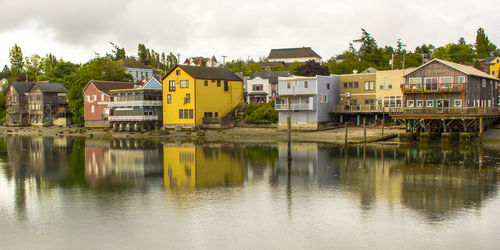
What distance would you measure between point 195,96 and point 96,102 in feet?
79.7

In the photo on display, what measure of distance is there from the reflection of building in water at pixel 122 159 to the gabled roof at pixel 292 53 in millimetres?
74430

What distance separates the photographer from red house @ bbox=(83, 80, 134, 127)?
288 ft

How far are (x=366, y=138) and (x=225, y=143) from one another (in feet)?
58.1

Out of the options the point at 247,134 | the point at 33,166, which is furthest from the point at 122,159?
the point at 247,134

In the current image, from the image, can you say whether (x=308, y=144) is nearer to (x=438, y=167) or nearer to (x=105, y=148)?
(x=438, y=167)

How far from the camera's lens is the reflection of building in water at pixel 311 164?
3481cm

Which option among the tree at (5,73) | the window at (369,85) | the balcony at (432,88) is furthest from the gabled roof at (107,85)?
the tree at (5,73)

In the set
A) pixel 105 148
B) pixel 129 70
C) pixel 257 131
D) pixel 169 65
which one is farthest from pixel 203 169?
pixel 169 65

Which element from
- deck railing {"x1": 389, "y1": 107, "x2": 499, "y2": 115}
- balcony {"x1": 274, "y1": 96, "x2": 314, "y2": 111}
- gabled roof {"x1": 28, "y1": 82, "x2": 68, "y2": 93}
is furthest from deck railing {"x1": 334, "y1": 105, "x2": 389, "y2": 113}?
gabled roof {"x1": 28, "y1": 82, "x2": 68, "y2": 93}

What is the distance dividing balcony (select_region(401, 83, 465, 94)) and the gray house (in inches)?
549

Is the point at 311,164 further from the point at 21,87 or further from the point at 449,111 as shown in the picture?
the point at 21,87

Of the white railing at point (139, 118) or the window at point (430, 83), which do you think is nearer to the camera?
the window at point (430, 83)

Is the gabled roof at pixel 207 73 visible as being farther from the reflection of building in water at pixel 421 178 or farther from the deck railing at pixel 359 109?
the reflection of building in water at pixel 421 178

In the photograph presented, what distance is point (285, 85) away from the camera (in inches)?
2758
